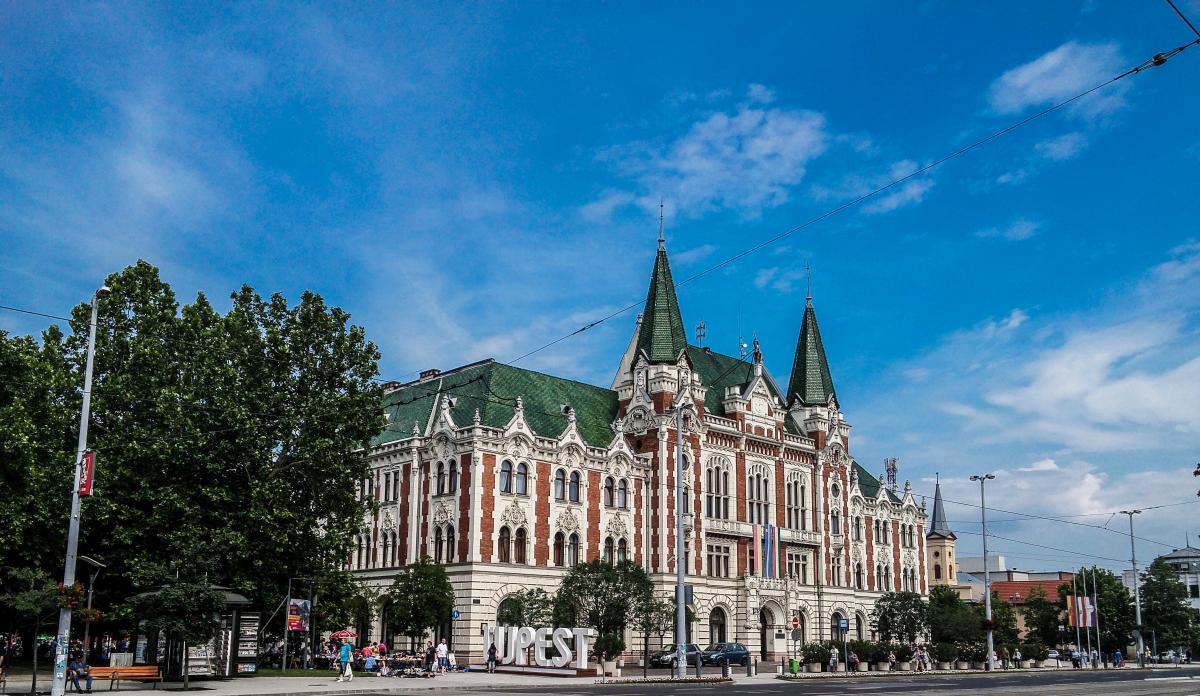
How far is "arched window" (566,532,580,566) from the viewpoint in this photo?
219 ft

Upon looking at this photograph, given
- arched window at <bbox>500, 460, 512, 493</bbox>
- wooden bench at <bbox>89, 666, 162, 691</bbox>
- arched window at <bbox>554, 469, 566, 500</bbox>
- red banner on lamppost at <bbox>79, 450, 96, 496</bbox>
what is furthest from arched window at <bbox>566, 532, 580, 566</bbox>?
red banner on lamppost at <bbox>79, 450, 96, 496</bbox>

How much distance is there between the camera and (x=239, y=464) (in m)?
44.5

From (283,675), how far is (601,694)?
1704 cm

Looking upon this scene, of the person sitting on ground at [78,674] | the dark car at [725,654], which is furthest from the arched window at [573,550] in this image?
the person sitting on ground at [78,674]

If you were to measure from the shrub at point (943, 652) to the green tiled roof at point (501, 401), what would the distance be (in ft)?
85.2

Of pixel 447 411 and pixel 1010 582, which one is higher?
pixel 447 411

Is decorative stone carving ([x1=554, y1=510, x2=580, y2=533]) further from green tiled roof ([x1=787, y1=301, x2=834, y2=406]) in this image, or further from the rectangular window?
green tiled roof ([x1=787, y1=301, x2=834, y2=406])

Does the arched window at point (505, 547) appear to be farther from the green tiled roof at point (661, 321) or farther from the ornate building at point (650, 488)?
the green tiled roof at point (661, 321)

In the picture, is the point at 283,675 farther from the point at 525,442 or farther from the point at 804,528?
the point at 804,528

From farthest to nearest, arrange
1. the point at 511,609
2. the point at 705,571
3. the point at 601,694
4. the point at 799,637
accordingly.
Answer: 1. the point at 799,637
2. the point at 705,571
3. the point at 511,609
4. the point at 601,694

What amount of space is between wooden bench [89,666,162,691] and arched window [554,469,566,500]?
3194 centimetres

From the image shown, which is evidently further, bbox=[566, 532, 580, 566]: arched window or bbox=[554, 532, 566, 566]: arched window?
bbox=[566, 532, 580, 566]: arched window

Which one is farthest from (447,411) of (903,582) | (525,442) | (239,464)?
(903,582)

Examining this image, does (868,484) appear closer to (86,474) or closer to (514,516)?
(514,516)
